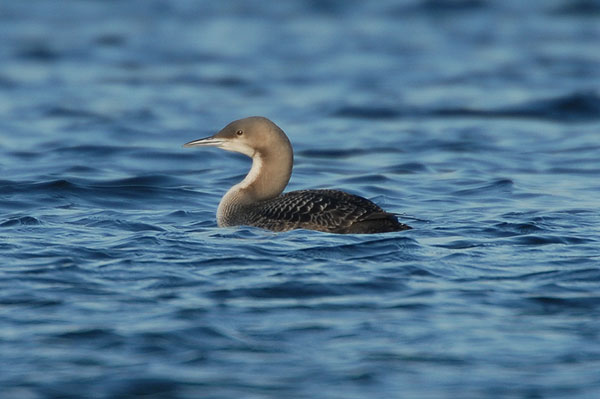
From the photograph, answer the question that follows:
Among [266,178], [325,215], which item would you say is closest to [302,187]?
[266,178]

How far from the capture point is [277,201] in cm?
859

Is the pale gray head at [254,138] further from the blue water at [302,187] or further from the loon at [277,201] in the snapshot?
the blue water at [302,187]

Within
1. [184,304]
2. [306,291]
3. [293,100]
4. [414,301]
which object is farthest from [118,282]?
[293,100]

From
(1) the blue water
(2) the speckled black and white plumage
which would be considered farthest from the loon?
(1) the blue water

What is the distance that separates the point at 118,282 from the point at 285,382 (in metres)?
1.83

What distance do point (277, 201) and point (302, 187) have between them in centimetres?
291

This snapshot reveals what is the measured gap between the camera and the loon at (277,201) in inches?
316

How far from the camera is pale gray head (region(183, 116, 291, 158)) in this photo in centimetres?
898

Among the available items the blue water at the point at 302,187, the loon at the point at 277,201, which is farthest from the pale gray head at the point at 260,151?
the blue water at the point at 302,187

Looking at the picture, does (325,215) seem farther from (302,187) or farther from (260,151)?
(302,187)

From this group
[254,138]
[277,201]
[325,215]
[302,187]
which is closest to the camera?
[325,215]

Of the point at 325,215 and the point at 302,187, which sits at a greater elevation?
the point at 325,215

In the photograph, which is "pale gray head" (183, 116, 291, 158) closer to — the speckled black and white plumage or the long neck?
the long neck

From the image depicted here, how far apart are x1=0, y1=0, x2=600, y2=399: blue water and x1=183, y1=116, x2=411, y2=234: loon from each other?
6.9 inches
